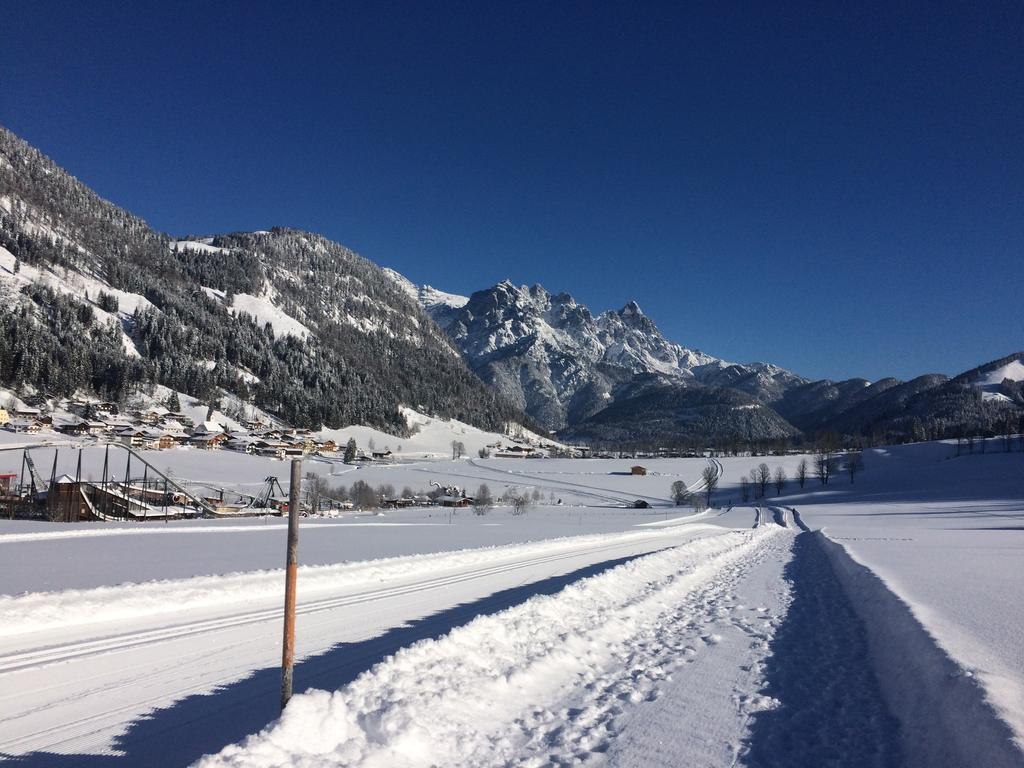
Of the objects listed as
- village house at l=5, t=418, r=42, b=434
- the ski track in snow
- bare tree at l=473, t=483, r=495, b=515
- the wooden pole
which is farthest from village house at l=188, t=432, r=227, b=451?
the wooden pole

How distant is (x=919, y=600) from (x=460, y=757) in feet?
31.9

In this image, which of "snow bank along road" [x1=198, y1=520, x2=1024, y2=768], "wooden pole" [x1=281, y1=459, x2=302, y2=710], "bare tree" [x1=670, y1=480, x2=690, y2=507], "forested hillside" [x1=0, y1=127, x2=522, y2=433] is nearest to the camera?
"wooden pole" [x1=281, y1=459, x2=302, y2=710]

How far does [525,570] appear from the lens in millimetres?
18734

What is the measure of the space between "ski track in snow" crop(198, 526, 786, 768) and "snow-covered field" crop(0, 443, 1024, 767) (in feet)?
0.09

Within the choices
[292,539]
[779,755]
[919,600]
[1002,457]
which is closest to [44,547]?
[292,539]

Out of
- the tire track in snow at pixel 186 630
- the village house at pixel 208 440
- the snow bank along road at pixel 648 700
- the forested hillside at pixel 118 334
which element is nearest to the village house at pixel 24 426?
the forested hillside at pixel 118 334

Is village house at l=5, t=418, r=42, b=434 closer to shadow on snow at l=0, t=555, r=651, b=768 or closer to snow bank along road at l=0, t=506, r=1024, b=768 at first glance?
snow bank along road at l=0, t=506, r=1024, b=768

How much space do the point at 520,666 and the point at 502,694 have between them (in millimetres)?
759

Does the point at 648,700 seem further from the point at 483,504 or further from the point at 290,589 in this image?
the point at 483,504

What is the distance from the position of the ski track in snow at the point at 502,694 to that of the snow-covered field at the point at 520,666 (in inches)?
1.1

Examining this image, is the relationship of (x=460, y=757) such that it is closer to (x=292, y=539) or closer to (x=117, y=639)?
(x=292, y=539)

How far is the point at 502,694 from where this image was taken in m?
6.36

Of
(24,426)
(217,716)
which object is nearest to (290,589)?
(217,716)

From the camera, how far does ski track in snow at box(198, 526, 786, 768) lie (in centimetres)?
467
